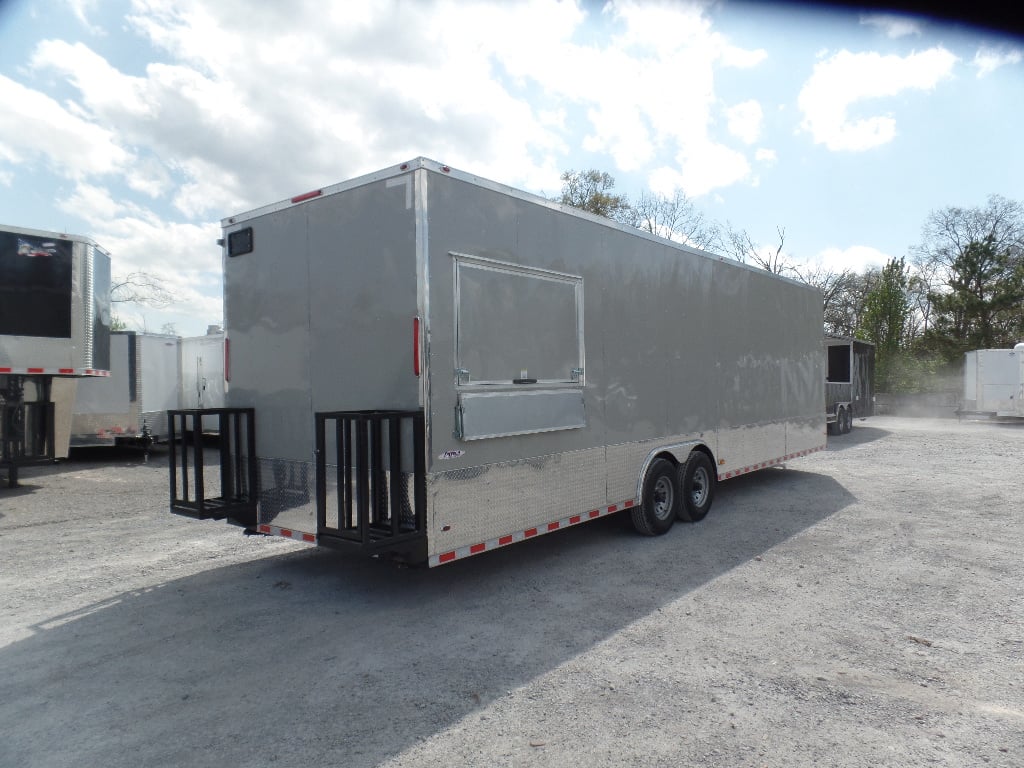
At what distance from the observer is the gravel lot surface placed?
3127mm

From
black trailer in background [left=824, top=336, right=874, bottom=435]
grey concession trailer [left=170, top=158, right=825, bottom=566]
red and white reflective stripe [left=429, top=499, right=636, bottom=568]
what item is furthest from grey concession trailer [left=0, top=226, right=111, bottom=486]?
black trailer in background [left=824, top=336, right=874, bottom=435]

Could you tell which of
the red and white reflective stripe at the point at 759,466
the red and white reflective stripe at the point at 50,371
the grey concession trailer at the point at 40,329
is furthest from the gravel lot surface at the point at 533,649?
the red and white reflective stripe at the point at 50,371

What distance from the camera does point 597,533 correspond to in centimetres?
722

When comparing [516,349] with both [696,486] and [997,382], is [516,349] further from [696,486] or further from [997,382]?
[997,382]

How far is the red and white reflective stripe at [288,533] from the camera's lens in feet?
16.8

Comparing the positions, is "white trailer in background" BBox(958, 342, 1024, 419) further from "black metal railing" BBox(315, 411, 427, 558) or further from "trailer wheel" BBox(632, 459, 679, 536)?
"black metal railing" BBox(315, 411, 427, 558)

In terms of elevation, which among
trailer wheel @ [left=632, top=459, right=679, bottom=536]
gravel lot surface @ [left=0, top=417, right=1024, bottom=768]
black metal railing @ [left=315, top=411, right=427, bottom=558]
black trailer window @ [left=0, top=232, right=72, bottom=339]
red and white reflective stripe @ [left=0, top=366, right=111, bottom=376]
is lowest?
gravel lot surface @ [left=0, top=417, right=1024, bottom=768]

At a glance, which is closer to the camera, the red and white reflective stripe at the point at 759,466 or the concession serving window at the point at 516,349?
the concession serving window at the point at 516,349

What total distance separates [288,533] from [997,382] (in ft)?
83.1

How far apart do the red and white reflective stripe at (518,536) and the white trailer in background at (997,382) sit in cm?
2213

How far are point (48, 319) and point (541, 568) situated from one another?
7.94 metres

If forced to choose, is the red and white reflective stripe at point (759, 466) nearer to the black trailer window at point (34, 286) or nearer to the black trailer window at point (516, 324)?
the black trailer window at point (516, 324)

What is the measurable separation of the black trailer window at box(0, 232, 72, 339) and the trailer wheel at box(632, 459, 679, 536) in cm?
833

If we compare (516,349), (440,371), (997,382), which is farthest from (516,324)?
(997,382)
